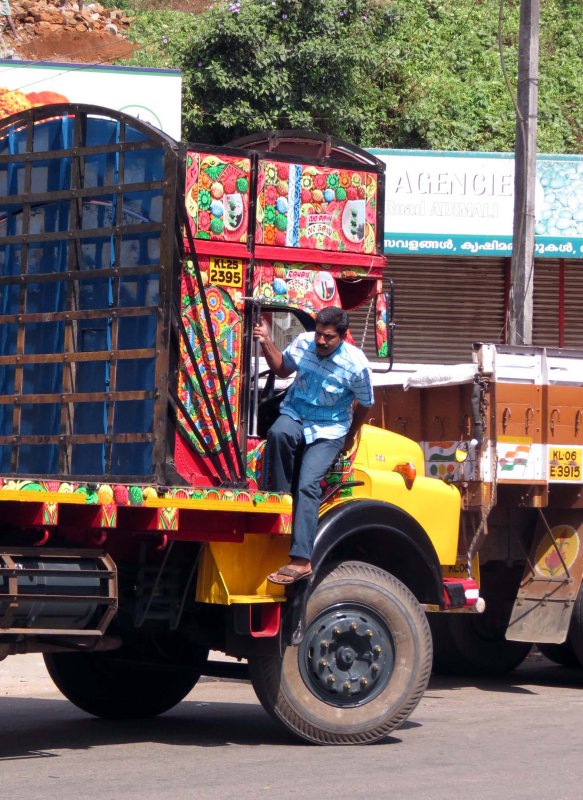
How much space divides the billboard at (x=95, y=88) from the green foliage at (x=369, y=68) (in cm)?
365

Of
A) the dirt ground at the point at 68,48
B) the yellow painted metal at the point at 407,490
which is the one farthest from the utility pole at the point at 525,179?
the dirt ground at the point at 68,48

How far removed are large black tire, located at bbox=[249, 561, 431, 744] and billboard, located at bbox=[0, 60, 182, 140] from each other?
35.2 feet

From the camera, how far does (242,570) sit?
6.94 metres

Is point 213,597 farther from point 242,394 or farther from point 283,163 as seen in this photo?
point 283,163

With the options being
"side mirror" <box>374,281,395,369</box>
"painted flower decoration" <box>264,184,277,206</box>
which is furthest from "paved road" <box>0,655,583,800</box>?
"painted flower decoration" <box>264,184,277,206</box>

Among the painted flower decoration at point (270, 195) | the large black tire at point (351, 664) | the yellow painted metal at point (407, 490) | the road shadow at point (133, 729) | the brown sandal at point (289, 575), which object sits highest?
the painted flower decoration at point (270, 195)

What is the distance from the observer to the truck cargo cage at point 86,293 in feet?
21.8

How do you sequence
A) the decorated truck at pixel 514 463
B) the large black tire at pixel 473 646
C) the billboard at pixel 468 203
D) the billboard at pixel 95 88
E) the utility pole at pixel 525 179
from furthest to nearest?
the billboard at pixel 468 203, the billboard at pixel 95 88, the utility pole at pixel 525 179, the large black tire at pixel 473 646, the decorated truck at pixel 514 463

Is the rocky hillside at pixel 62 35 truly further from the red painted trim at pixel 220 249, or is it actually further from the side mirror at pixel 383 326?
the red painted trim at pixel 220 249

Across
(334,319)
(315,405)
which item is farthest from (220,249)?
(315,405)

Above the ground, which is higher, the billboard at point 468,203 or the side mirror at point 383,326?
the billboard at point 468,203

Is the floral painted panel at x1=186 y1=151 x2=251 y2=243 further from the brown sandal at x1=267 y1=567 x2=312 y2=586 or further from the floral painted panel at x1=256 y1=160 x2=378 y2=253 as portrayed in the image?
the brown sandal at x1=267 y1=567 x2=312 y2=586

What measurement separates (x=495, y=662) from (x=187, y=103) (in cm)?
1281

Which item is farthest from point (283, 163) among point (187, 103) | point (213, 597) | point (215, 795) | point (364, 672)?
point (187, 103)
